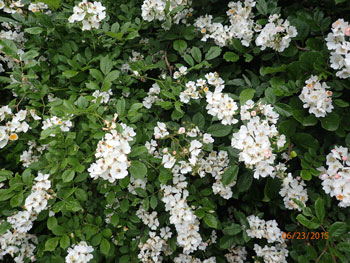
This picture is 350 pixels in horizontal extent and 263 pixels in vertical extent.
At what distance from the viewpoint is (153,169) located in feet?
5.19

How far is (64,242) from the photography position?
151 centimetres

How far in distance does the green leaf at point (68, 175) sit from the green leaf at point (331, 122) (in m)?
1.27

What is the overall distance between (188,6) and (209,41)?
263 millimetres

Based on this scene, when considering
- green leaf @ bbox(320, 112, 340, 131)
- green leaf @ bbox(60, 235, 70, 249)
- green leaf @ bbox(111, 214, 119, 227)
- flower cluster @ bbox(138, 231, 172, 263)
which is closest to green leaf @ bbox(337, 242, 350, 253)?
green leaf @ bbox(320, 112, 340, 131)

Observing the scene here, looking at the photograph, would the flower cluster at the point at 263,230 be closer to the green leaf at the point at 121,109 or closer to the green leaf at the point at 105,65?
the green leaf at the point at 121,109

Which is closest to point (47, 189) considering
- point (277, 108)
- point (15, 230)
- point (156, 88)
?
point (15, 230)

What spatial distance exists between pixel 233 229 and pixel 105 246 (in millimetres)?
716

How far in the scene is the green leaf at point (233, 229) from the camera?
1648 mm

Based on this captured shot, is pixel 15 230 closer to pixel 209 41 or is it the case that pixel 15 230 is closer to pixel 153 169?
pixel 153 169

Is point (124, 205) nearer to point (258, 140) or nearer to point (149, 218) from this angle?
point (149, 218)

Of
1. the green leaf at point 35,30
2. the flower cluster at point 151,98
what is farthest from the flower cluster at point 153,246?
the green leaf at point 35,30

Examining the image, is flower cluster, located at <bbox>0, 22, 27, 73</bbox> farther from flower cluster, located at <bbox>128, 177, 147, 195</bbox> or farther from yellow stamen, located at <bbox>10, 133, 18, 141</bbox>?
flower cluster, located at <bbox>128, 177, 147, 195</bbox>

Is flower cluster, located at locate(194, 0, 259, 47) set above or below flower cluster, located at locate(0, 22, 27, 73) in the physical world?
above

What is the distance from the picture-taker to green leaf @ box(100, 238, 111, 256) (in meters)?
1.52
